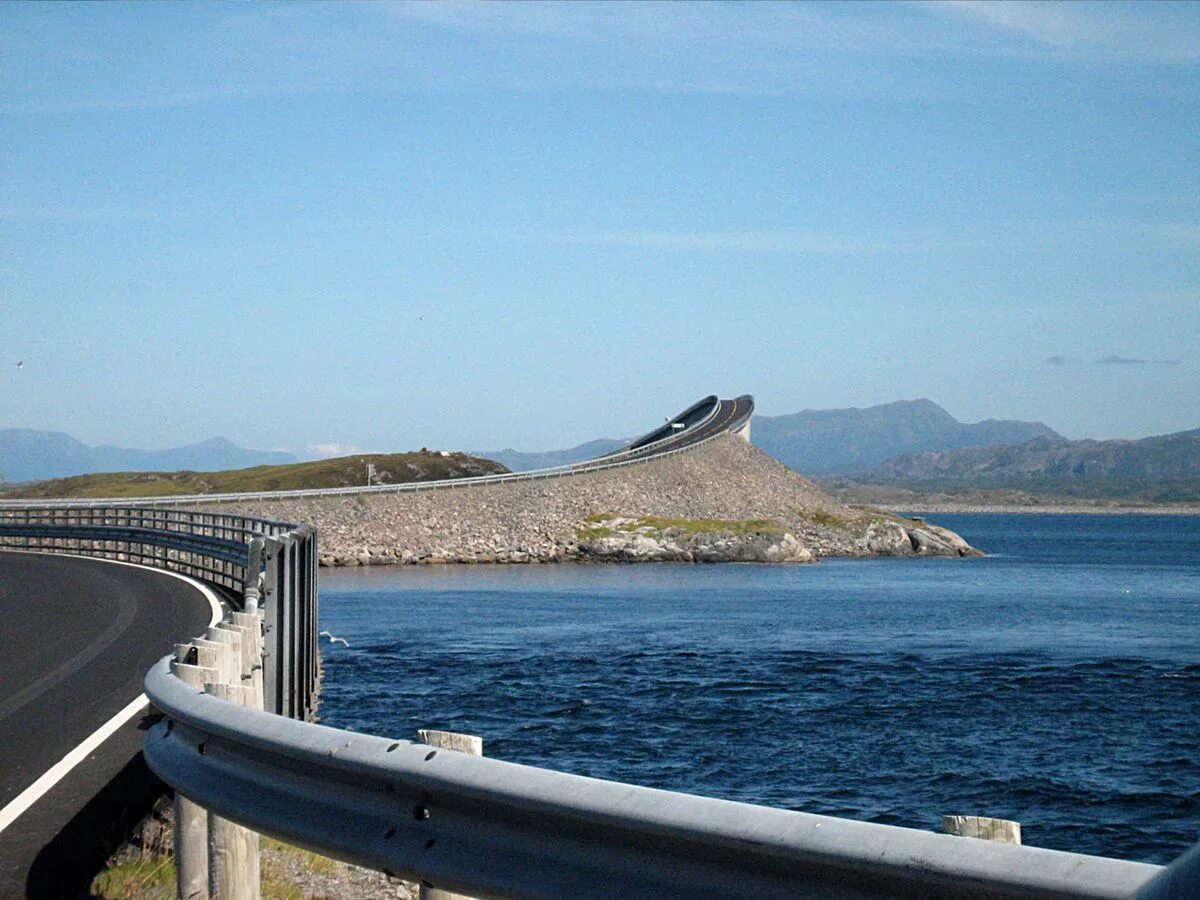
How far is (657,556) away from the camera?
83375mm

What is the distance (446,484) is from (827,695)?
58072 mm

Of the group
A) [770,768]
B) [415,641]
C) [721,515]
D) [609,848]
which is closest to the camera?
[609,848]

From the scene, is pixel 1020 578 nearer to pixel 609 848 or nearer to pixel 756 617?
pixel 756 617

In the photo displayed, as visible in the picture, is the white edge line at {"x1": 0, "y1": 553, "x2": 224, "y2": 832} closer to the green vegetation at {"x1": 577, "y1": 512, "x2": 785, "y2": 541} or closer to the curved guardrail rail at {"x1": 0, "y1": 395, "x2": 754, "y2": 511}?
the curved guardrail rail at {"x1": 0, "y1": 395, "x2": 754, "y2": 511}

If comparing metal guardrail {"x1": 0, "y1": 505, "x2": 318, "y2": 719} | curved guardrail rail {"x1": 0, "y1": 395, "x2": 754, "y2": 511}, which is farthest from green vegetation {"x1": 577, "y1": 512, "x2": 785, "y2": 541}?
metal guardrail {"x1": 0, "y1": 505, "x2": 318, "y2": 719}

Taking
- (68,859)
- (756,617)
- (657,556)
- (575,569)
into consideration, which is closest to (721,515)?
(657,556)

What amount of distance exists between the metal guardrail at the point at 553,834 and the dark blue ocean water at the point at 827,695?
14135 millimetres

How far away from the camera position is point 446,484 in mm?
84438

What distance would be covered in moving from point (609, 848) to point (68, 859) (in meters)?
4.09

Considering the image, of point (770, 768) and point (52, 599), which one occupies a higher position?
point (52, 599)

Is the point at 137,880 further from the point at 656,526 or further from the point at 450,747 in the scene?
the point at 656,526

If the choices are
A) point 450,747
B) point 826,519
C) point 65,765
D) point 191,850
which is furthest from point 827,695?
point 826,519

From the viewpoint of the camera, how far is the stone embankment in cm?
7800

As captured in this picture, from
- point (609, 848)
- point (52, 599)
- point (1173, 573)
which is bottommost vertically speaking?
point (1173, 573)
